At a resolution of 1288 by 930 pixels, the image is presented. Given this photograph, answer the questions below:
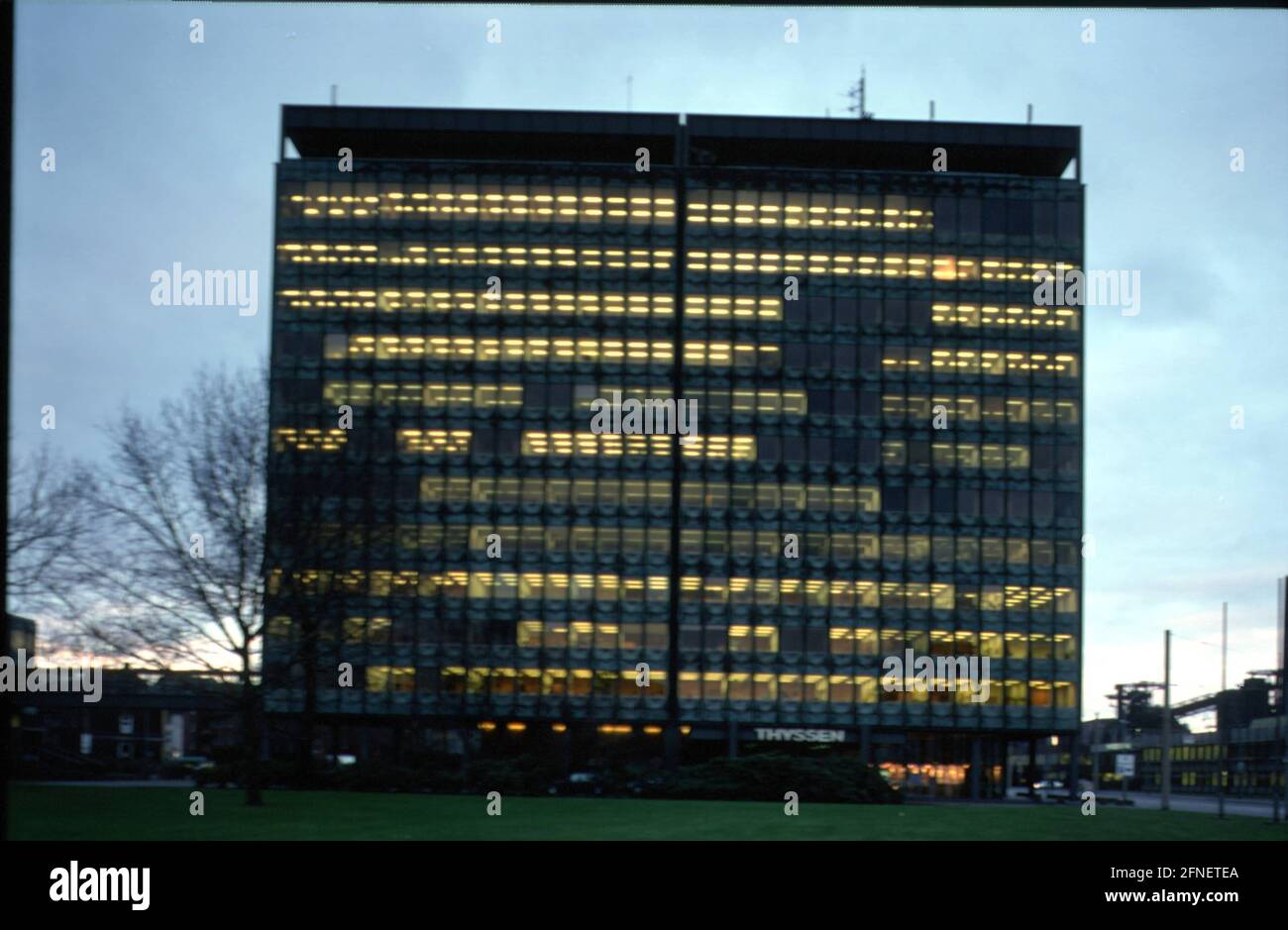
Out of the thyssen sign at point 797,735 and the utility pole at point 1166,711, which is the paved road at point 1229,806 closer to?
the utility pole at point 1166,711

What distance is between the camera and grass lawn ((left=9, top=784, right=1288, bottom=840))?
21.4m

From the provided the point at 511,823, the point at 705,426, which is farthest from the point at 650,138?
the point at 511,823

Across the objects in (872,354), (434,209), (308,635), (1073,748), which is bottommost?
(1073,748)

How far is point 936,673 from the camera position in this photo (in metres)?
69.4

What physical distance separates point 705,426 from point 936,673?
63.8ft

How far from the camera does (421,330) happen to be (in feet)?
228

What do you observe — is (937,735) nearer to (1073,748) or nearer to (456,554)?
(1073,748)

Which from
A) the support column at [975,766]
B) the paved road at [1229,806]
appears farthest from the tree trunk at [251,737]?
the support column at [975,766]
